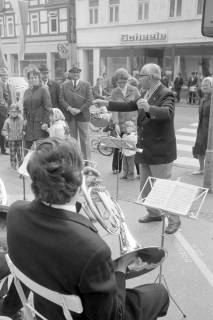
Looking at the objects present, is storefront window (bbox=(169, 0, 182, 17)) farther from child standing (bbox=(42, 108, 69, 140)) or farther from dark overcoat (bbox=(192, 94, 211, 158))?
child standing (bbox=(42, 108, 69, 140))

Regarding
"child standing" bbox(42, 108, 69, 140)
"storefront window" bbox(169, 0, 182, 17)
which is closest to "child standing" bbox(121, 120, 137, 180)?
"child standing" bbox(42, 108, 69, 140)

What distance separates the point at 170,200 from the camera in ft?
8.91

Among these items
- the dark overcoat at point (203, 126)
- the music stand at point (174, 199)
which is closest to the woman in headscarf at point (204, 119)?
the dark overcoat at point (203, 126)

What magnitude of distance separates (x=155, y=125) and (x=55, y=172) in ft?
8.32

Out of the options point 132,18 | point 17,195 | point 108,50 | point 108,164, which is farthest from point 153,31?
point 17,195

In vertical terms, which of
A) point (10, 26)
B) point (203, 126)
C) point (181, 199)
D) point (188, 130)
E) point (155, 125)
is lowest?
point (188, 130)

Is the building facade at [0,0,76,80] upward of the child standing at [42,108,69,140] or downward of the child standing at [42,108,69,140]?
upward

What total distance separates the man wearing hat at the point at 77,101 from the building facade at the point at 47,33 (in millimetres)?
20014

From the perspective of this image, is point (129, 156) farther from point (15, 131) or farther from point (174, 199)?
point (174, 199)

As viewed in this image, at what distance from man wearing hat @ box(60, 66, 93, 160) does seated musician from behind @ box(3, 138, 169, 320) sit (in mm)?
5073

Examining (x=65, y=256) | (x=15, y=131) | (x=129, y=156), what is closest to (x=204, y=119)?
(x=129, y=156)

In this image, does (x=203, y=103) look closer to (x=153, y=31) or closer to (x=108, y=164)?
(x=108, y=164)

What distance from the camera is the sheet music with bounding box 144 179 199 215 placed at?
104 inches

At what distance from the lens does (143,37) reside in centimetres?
2220
